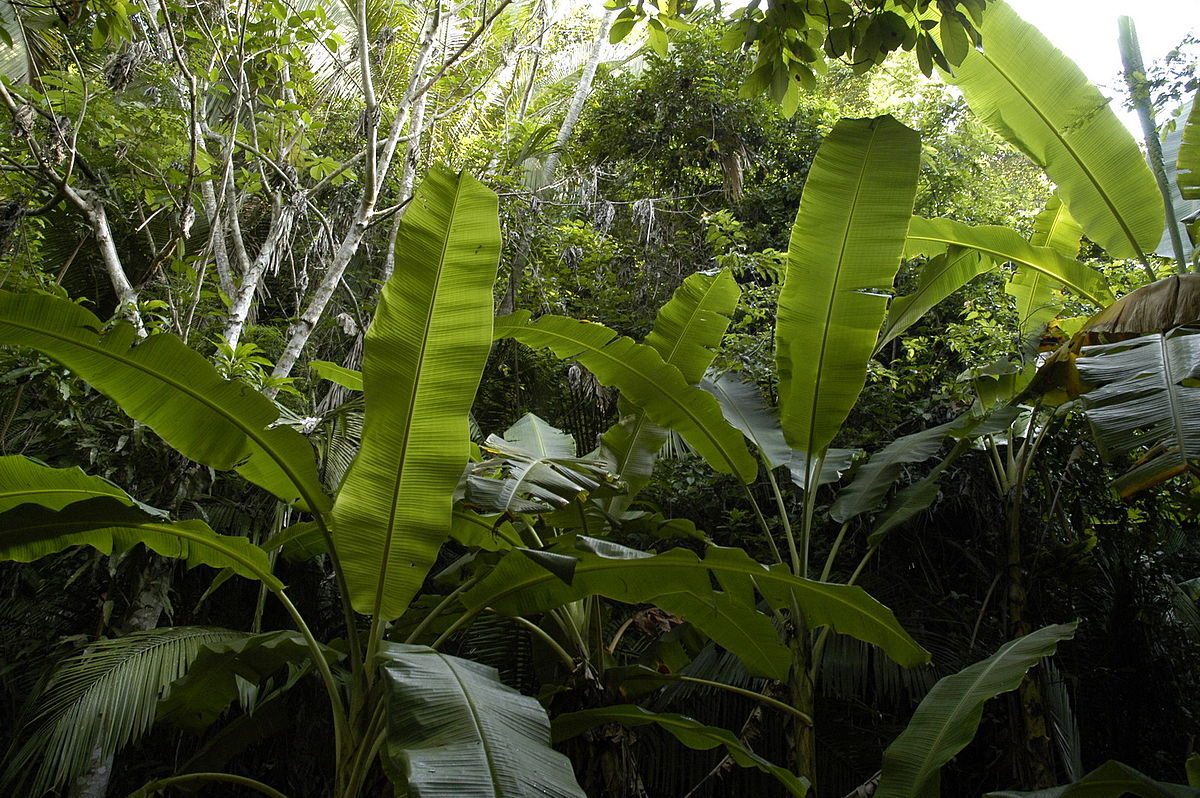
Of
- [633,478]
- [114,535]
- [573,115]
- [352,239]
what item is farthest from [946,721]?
[573,115]

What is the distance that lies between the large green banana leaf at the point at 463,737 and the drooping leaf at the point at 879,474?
1.55 metres

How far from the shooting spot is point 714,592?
217 centimetres

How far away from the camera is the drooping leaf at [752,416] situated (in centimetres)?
299

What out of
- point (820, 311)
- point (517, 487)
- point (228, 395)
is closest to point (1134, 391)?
point (820, 311)

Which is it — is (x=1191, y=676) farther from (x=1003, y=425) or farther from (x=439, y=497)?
(x=439, y=497)

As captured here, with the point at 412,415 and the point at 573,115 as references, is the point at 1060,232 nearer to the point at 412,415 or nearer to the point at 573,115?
the point at 412,415

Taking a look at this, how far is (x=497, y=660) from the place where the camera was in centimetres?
329

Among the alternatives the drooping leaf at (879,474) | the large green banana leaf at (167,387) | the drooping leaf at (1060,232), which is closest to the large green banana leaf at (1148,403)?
the drooping leaf at (879,474)

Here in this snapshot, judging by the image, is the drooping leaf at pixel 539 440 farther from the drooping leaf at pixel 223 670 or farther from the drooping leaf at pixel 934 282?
the drooping leaf at pixel 934 282

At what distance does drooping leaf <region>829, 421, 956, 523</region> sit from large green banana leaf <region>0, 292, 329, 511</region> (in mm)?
1760

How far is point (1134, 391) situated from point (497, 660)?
251cm

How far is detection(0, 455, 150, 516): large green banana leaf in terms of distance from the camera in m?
2.07

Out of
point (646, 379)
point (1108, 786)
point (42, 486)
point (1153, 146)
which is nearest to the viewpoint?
point (1108, 786)

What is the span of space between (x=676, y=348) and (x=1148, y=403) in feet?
4.97
